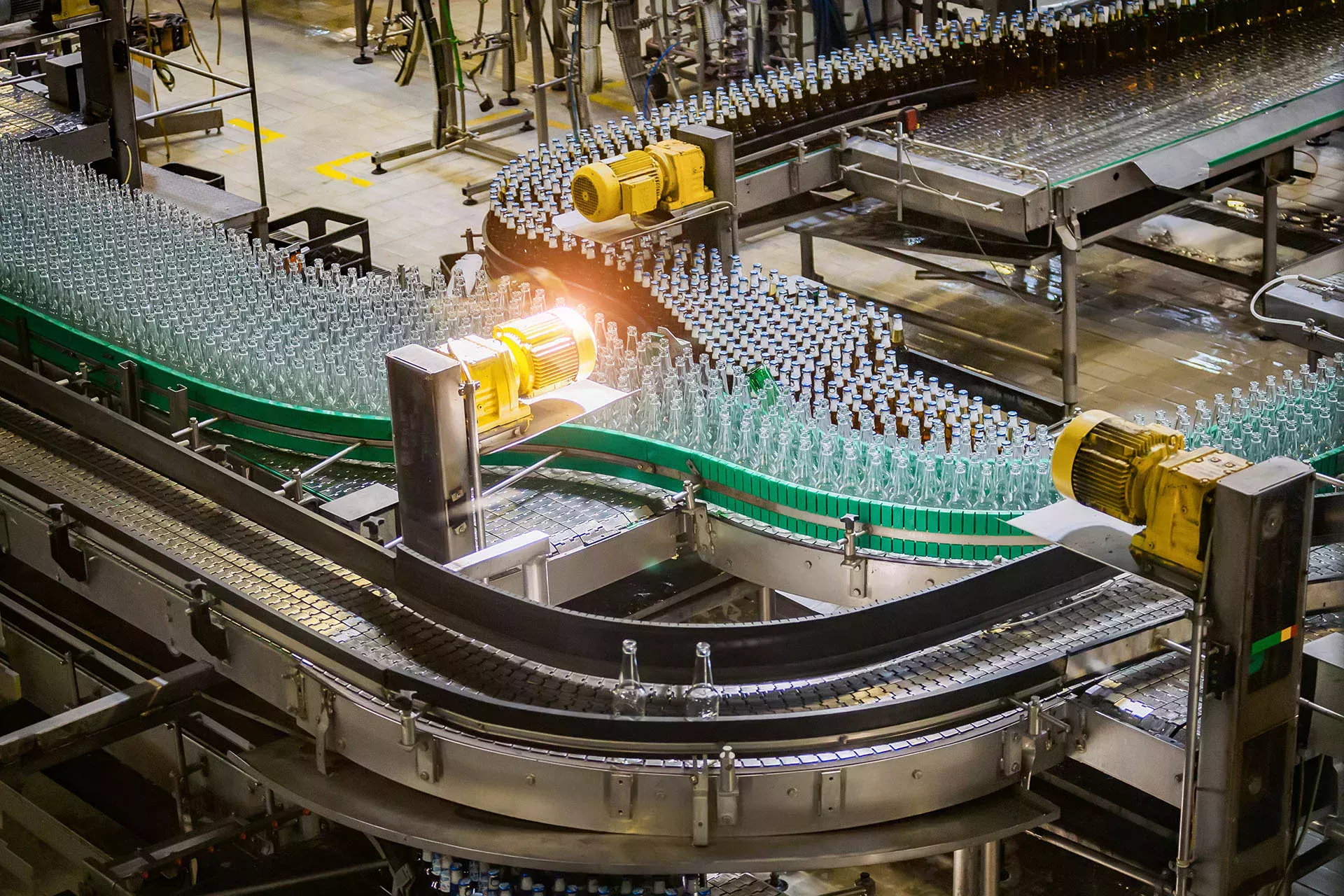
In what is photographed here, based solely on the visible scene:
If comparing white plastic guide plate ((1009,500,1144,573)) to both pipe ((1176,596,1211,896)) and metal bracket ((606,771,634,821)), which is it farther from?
metal bracket ((606,771,634,821))

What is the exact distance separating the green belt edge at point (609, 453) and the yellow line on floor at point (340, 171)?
3.83 meters

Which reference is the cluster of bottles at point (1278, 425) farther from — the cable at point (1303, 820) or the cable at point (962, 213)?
the cable at point (962, 213)

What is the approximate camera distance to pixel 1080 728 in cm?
344

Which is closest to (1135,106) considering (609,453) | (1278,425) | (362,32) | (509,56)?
(1278,425)

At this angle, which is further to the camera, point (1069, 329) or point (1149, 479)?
point (1069, 329)

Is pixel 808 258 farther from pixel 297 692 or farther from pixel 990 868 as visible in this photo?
pixel 297 692

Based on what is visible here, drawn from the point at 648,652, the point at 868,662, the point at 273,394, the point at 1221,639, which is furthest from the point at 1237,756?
the point at 273,394

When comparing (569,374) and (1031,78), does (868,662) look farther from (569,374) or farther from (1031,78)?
(1031,78)

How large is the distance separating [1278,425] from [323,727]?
8.01ft

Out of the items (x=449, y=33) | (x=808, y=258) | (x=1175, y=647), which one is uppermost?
(x=449, y=33)

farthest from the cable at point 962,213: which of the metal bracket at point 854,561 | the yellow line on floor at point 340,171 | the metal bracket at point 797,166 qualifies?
the yellow line on floor at point 340,171

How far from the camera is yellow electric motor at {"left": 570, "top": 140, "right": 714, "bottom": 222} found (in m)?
5.88

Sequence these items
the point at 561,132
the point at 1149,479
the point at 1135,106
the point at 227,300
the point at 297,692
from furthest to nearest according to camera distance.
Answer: the point at 561,132
the point at 1135,106
the point at 227,300
the point at 297,692
the point at 1149,479

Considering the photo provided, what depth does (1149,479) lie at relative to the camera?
313 centimetres
